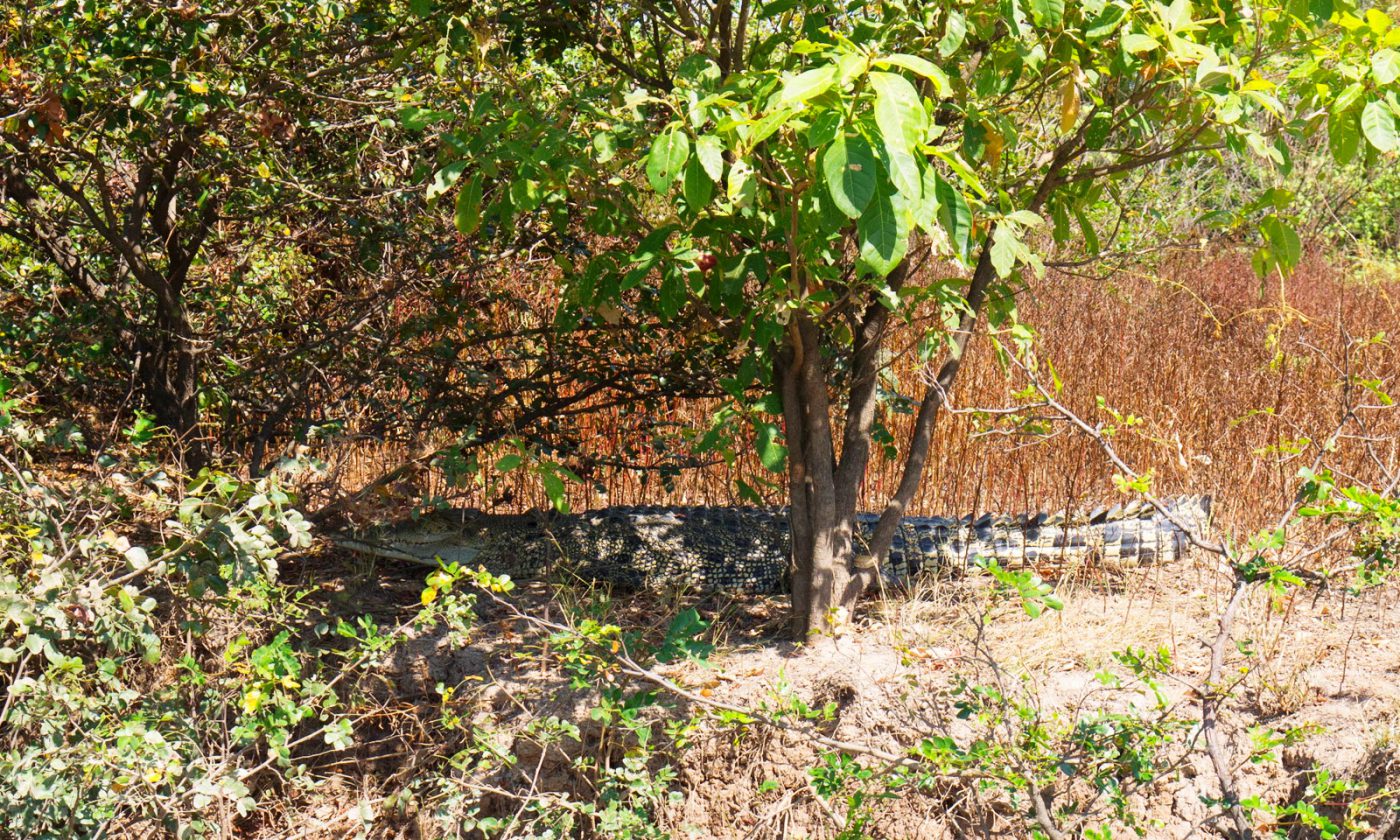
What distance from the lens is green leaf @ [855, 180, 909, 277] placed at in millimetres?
1801

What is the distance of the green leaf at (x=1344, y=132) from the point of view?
7.60 feet

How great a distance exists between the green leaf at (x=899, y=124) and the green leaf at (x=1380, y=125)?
40.9 inches

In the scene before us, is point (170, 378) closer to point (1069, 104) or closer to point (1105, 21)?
point (1069, 104)

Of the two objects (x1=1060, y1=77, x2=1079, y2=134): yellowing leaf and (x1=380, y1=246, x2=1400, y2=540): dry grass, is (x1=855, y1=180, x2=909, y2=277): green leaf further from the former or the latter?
(x1=380, y1=246, x2=1400, y2=540): dry grass

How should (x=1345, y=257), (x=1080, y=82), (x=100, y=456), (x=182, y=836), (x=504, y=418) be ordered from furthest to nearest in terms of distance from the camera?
(x=1345, y=257) < (x=504, y=418) < (x=100, y=456) < (x=182, y=836) < (x=1080, y=82)

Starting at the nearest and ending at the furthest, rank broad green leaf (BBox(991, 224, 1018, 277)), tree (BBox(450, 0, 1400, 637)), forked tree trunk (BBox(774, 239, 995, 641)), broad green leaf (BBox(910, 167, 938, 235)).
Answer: broad green leaf (BBox(910, 167, 938, 235)), tree (BBox(450, 0, 1400, 637)), broad green leaf (BBox(991, 224, 1018, 277)), forked tree trunk (BBox(774, 239, 995, 641))

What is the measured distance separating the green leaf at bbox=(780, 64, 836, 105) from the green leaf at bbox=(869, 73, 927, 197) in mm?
78

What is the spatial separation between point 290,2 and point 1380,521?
2.94 metres

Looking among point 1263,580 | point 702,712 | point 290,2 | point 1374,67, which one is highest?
point 290,2

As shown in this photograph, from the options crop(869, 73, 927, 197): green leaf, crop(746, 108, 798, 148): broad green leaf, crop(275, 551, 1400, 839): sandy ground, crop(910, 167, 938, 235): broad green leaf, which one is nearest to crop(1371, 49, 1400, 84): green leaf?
crop(910, 167, 938, 235): broad green leaf

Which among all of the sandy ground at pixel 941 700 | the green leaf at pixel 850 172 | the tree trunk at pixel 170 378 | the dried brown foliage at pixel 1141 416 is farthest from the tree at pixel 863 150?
the tree trunk at pixel 170 378

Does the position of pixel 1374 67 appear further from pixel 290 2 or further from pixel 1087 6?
pixel 290 2

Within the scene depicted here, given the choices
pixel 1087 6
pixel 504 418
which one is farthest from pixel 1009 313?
pixel 504 418

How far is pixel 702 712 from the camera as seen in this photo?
2941mm
